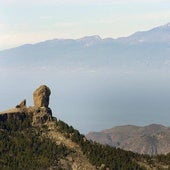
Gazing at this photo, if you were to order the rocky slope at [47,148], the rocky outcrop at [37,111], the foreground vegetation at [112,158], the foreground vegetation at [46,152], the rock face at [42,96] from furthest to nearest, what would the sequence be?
the rock face at [42,96] < the rocky outcrop at [37,111] < the foreground vegetation at [112,158] < the rocky slope at [47,148] < the foreground vegetation at [46,152]

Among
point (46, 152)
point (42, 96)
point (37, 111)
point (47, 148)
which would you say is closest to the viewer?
point (46, 152)

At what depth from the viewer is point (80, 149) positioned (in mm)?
136125

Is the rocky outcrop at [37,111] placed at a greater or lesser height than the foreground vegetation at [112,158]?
greater

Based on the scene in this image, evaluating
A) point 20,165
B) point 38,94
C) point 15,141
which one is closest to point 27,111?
point 38,94

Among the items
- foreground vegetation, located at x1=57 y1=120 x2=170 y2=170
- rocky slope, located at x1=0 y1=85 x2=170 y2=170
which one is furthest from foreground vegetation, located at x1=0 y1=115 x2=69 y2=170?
foreground vegetation, located at x1=57 y1=120 x2=170 y2=170

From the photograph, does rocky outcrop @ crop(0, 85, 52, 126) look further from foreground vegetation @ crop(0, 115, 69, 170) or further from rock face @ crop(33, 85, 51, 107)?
foreground vegetation @ crop(0, 115, 69, 170)

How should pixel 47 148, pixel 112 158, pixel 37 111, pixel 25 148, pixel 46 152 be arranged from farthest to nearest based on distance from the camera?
pixel 37 111 < pixel 47 148 < pixel 25 148 < pixel 46 152 < pixel 112 158

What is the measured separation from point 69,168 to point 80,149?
8.59 meters

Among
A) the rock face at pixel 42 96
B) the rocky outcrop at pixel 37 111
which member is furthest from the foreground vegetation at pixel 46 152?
the rock face at pixel 42 96

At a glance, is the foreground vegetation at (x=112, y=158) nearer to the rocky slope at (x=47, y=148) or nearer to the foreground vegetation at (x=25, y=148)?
the rocky slope at (x=47, y=148)

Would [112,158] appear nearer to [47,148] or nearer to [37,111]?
[47,148]

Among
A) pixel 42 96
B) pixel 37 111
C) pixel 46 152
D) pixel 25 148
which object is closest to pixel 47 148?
pixel 46 152

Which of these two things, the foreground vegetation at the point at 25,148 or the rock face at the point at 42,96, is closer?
the foreground vegetation at the point at 25,148

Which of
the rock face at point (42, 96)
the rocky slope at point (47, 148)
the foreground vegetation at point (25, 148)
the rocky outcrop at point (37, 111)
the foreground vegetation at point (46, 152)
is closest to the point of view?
the foreground vegetation at point (25, 148)
